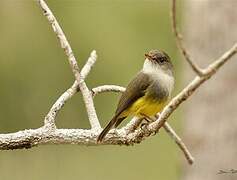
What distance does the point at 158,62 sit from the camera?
4242mm

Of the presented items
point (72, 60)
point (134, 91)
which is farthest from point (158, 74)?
point (72, 60)

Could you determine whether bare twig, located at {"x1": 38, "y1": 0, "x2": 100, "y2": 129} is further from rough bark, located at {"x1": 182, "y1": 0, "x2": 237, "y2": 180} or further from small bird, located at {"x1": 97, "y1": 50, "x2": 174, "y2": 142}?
rough bark, located at {"x1": 182, "y1": 0, "x2": 237, "y2": 180}

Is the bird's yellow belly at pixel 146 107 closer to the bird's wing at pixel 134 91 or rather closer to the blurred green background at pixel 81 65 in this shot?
the bird's wing at pixel 134 91

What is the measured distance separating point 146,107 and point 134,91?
0.35 feet

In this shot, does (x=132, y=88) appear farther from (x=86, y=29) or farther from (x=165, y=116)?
(x=86, y=29)

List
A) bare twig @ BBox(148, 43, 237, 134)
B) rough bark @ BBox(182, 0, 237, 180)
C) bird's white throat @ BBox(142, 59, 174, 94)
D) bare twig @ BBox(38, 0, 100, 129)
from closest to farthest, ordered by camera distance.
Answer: bare twig @ BBox(148, 43, 237, 134) → bare twig @ BBox(38, 0, 100, 129) → bird's white throat @ BBox(142, 59, 174, 94) → rough bark @ BBox(182, 0, 237, 180)

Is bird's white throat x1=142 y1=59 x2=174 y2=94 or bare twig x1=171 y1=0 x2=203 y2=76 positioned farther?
bird's white throat x1=142 y1=59 x2=174 y2=94

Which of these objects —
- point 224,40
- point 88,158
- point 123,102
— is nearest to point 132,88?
point 123,102

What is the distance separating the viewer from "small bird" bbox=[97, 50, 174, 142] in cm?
391

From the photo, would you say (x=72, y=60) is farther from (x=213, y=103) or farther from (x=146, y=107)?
(x=213, y=103)

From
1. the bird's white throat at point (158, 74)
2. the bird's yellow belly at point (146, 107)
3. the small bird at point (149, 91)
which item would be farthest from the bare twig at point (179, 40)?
the bird's white throat at point (158, 74)

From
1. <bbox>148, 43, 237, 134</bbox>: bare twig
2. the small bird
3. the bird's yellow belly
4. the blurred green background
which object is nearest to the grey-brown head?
the small bird

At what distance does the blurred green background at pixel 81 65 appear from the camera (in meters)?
9.63

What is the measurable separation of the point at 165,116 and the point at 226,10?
205 centimetres
